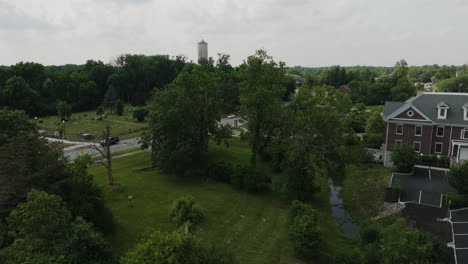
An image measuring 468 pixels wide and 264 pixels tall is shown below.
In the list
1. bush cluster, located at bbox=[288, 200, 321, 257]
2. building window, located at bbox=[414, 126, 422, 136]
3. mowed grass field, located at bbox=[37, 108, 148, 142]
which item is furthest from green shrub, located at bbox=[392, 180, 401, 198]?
mowed grass field, located at bbox=[37, 108, 148, 142]

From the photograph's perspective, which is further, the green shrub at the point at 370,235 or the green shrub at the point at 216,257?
the green shrub at the point at 370,235

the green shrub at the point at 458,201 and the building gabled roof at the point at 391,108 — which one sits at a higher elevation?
the building gabled roof at the point at 391,108

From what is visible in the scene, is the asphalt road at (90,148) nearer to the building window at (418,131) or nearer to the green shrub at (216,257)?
the green shrub at (216,257)

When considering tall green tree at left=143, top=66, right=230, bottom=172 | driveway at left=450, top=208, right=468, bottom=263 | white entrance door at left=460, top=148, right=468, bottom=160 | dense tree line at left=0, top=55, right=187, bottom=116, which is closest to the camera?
driveway at left=450, top=208, right=468, bottom=263

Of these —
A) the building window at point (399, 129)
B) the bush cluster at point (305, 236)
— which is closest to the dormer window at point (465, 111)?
the building window at point (399, 129)

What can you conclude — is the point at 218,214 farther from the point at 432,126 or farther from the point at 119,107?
the point at 119,107

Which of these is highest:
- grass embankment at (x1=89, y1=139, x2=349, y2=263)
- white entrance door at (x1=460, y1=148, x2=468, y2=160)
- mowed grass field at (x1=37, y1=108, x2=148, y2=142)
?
white entrance door at (x1=460, y1=148, x2=468, y2=160)

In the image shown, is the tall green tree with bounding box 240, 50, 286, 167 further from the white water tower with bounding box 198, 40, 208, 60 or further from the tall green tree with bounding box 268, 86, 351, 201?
the white water tower with bounding box 198, 40, 208, 60
